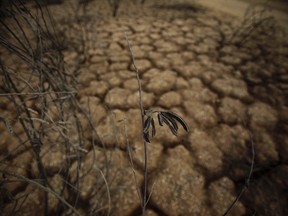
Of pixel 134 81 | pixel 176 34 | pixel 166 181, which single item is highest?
pixel 176 34

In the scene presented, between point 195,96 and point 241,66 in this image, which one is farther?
point 241,66

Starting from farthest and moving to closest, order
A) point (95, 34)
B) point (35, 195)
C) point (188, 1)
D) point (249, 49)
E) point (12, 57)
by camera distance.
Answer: point (188, 1), point (95, 34), point (249, 49), point (12, 57), point (35, 195)

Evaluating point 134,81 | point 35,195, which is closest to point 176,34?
point 134,81

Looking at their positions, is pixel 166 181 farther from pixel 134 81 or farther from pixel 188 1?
pixel 188 1

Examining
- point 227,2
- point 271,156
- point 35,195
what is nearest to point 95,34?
point 35,195

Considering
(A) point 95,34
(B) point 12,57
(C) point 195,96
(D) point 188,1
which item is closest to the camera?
(C) point 195,96

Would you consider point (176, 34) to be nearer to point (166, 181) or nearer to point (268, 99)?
point (268, 99)

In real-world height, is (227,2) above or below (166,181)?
above
